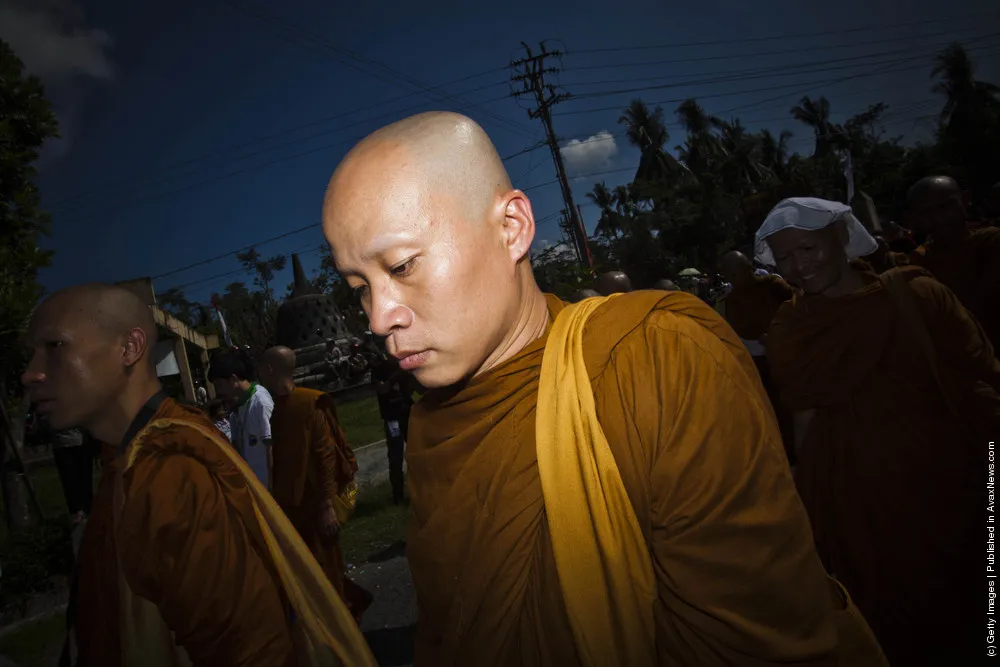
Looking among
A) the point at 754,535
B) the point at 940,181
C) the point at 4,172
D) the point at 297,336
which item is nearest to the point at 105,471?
Result: the point at 754,535

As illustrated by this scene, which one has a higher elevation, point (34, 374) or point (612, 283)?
point (34, 374)

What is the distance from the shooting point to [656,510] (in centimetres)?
100

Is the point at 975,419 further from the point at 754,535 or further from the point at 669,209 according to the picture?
the point at 669,209

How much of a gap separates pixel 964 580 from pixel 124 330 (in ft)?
13.1

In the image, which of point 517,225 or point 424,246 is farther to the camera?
point 517,225

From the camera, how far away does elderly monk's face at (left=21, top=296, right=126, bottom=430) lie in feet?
7.00

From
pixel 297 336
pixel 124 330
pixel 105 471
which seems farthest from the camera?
pixel 297 336

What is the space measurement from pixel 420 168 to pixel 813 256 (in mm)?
2292

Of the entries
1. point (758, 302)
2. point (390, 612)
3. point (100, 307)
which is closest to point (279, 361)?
point (390, 612)

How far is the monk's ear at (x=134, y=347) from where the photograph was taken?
228 centimetres

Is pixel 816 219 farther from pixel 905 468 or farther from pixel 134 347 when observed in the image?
pixel 134 347

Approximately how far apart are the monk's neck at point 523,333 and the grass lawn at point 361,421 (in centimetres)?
1002

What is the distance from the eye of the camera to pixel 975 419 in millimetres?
2395

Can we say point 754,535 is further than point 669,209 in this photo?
No
